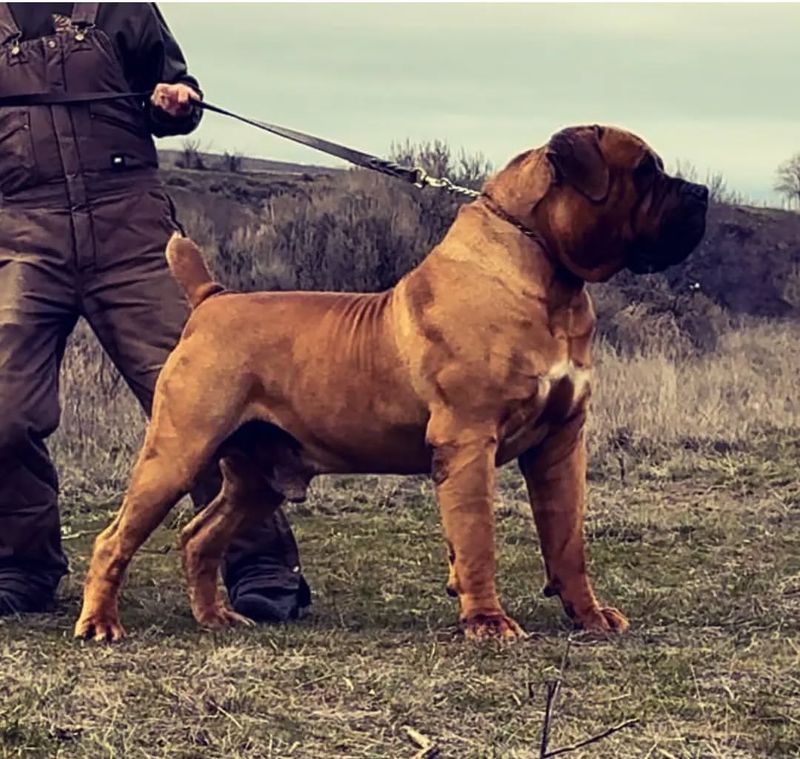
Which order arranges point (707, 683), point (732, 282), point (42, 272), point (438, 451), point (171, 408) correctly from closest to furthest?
point (707, 683)
point (438, 451)
point (171, 408)
point (42, 272)
point (732, 282)

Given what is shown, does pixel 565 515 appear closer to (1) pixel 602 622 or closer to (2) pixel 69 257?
(1) pixel 602 622

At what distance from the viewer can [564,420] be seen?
5.37 meters

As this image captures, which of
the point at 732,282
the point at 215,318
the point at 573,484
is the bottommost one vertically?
the point at 732,282

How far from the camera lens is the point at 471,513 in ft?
16.8

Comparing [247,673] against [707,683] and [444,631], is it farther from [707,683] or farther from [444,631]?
[707,683]

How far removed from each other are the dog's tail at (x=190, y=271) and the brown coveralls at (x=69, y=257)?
0.46 m

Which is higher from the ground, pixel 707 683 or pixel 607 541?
pixel 707 683

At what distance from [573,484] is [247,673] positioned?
145cm

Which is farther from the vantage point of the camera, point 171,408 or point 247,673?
point 171,408

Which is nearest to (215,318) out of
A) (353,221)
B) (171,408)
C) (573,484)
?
(171,408)

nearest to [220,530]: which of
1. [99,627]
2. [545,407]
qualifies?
[99,627]

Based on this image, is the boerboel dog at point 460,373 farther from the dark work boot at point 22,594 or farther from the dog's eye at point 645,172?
the dark work boot at point 22,594

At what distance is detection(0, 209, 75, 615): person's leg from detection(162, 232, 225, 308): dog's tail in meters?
0.62

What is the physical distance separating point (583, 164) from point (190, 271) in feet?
5.08
